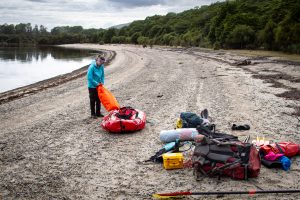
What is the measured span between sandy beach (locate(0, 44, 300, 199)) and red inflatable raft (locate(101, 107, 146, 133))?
221mm

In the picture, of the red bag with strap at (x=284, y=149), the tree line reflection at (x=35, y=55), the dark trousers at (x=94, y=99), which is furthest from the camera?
the tree line reflection at (x=35, y=55)

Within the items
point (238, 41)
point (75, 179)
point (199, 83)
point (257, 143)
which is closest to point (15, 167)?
point (75, 179)

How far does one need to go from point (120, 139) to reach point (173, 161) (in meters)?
2.70

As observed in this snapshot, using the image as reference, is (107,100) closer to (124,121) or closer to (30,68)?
(124,121)

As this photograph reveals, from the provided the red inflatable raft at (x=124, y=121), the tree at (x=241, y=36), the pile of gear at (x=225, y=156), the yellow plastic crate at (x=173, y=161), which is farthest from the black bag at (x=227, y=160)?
the tree at (x=241, y=36)

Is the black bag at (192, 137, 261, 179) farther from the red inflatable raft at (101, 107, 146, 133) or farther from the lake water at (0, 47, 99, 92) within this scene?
the lake water at (0, 47, 99, 92)

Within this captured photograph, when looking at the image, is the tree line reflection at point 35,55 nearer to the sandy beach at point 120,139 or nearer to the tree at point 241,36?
the tree at point 241,36

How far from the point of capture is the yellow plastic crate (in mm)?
7656

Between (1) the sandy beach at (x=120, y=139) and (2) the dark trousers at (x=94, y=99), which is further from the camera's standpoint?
(2) the dark trousers at (x=94, y=99)

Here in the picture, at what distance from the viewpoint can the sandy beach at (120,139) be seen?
22.6 feet

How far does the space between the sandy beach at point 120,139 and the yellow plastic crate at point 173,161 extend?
0.17m

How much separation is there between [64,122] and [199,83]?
34.8 feet

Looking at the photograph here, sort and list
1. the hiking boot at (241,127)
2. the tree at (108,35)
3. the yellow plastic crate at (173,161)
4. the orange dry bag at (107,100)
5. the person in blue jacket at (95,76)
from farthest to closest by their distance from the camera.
Answer: the tree at (108,35)
the person in blue jacket at (95,76)
the orange dry bag at (107,100)
the hiking boot at (241,127)
the yellow plastic crate at (173,161)

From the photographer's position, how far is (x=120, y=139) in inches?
392
